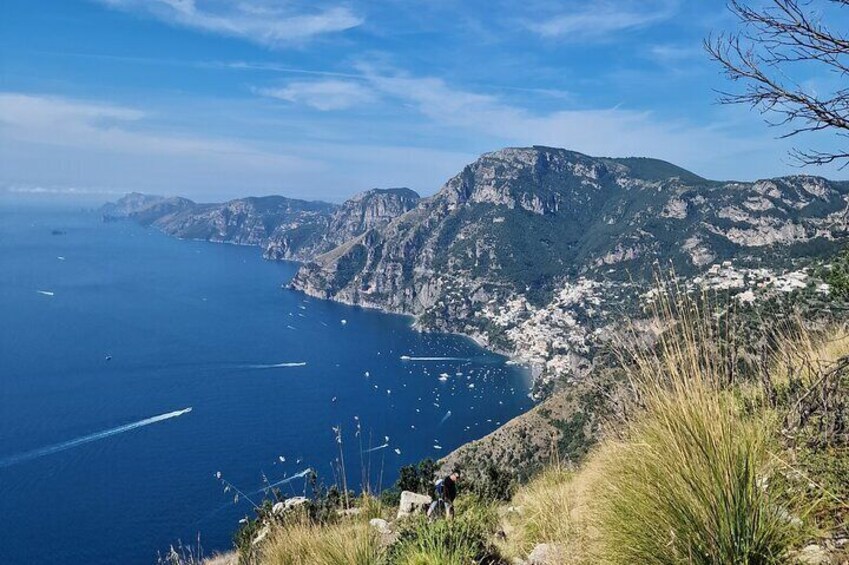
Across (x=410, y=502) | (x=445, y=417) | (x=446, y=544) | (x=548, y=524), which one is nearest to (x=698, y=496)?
(x=548, y=524)

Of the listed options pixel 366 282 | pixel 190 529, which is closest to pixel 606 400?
pixel 190 529

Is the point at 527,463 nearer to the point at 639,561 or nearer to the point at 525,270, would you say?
the point at 639,561

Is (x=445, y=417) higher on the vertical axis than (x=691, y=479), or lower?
lower

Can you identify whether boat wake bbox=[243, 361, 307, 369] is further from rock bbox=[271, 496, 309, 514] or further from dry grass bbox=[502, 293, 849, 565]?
dry grass bbox=[502, 293, 849, 565]

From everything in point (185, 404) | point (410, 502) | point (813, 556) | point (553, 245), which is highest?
point (553, 245)

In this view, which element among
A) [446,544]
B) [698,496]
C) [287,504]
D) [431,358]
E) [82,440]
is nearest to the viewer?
[698,496]

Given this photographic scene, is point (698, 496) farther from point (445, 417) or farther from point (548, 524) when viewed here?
point (445, 417)

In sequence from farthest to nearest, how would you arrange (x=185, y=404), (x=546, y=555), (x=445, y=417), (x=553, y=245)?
(x=553, y=245) < (x=445, y=417) < (x=185, y=404) < (x=546, y=555)
